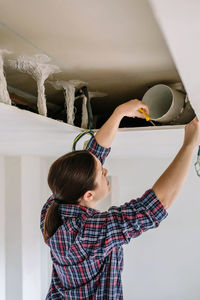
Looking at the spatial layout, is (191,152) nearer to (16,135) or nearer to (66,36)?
(66,36)

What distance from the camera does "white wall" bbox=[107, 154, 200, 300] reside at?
3658 mm

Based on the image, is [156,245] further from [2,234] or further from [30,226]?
[2,234]

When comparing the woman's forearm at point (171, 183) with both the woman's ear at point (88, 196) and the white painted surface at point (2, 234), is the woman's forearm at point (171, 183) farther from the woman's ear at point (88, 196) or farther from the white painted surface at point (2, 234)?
the white painted surface at point (2, 234)

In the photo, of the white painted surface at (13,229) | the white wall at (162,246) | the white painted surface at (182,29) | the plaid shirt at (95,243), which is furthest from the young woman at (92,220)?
the white wall at (162,246)

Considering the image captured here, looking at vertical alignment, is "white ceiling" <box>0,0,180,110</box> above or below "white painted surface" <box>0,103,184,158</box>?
above

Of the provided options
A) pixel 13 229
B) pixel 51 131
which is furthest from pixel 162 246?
pixel 51 131

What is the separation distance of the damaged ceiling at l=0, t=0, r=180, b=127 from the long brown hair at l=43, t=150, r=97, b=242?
1.23 feet

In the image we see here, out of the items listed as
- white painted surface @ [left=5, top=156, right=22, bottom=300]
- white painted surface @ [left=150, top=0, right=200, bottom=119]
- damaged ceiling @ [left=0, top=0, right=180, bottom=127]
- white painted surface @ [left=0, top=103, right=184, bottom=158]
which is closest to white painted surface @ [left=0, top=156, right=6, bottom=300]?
white painted surface @ [left=5, top=156, right=22, bottom=300]

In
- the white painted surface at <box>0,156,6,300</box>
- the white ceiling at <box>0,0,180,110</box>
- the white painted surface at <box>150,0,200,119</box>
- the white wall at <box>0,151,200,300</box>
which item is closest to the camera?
the white painted surface at <box>150,0,200,119</box>

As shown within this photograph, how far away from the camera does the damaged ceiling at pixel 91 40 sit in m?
1.04

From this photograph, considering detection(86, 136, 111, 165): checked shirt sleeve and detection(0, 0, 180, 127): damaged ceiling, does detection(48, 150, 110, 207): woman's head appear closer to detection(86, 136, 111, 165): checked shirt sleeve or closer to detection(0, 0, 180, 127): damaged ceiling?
detection(86, 136, 111, 165): checked shirt sleeve

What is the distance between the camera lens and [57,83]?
174 cm

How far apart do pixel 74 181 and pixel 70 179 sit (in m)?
0.01

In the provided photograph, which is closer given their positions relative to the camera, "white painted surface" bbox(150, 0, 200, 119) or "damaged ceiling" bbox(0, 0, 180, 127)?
"white painted surface" bbox(150, 0, 200, 119)
